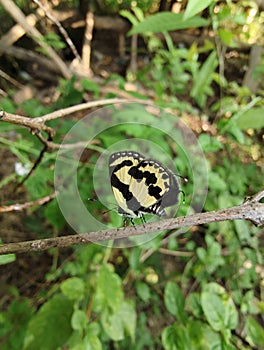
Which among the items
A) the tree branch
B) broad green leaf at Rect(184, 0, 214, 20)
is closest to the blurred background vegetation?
broad green leaf at Rect(184, 0, 214, 20)

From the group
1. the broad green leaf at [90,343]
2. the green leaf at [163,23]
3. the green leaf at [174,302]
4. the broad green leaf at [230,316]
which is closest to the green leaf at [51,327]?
the broad green leaf at [90,343]

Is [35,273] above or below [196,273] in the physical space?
above

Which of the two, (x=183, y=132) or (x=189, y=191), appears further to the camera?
(x=183, y=132)

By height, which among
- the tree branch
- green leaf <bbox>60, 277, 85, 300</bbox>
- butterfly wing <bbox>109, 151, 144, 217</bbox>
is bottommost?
green leaf <bbox>60, 277, 85, 300</bbox>

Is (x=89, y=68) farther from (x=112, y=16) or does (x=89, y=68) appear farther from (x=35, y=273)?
(x=35, y=273)

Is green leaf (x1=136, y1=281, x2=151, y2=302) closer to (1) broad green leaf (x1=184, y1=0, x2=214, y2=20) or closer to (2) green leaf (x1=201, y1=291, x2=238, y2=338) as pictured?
(2) green leaf (x1=201, y1=291, x2=238, y2=338)

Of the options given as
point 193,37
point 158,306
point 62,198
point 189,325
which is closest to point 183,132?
point 62,198
